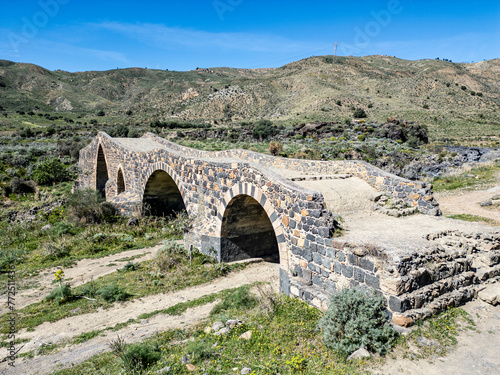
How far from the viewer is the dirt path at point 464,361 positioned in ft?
14.7

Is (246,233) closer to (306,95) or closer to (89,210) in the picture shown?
(89,210)

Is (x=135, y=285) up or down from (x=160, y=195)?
down

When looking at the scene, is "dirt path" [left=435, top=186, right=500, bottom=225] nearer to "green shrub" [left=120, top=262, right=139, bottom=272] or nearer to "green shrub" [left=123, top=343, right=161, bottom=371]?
"green shrub" [left=123, top=343, right=161, bottom=371]

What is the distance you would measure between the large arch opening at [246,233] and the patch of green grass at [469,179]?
10.9 m

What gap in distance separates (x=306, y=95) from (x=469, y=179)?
1739 inches

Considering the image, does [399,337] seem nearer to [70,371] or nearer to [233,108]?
[70,371]

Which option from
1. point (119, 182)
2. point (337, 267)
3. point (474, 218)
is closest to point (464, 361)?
point (337, 267)

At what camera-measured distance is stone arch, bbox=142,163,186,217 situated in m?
16.6

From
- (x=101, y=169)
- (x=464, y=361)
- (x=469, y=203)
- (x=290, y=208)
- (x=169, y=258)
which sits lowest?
(x=169, y=258)

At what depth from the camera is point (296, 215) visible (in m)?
7.42

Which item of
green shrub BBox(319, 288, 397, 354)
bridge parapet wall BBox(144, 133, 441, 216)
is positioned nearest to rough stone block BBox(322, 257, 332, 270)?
green shrub BBox(319, 288, 397, 354)

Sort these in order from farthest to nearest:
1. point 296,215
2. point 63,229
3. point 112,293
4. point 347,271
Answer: point 63,229
point 112,293
point 296,215
point 347,271

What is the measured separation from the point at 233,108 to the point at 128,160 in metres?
43.8

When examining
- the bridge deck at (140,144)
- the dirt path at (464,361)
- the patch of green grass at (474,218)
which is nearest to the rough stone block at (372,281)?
the dirt path at (464,361)
